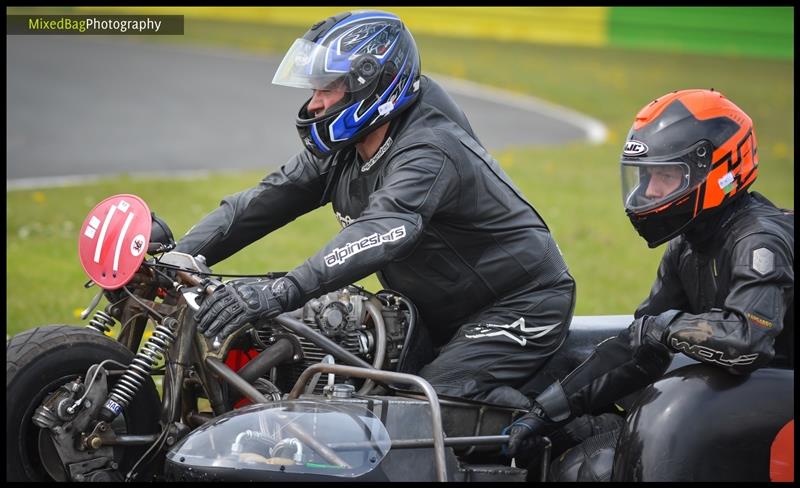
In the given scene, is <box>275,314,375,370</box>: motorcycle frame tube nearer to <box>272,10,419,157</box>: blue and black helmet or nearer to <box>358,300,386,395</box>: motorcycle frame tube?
<box>358,300,386,395</box>: motorcycle frame tube

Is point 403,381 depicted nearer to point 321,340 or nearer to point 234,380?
point 321,340

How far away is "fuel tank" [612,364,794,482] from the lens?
4188 millimetres

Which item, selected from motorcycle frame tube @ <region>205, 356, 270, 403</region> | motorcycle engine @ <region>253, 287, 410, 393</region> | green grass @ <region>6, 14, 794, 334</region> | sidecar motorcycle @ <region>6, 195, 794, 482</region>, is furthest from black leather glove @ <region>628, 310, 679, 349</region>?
green grass @ <region>6, 14, 794, 334</region>

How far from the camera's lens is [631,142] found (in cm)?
473

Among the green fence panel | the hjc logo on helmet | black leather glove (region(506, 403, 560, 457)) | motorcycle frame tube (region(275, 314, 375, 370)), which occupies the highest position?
the hjc logo on helmet

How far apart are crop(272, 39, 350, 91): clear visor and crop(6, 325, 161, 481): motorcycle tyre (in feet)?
4.14

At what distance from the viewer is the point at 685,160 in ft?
15.0

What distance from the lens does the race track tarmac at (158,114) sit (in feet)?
47.6

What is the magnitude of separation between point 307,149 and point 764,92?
655 inches

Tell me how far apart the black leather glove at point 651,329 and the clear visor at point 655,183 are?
487 mm

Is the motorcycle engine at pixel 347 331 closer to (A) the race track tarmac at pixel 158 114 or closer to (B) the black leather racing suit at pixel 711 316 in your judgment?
(B) the black leather racing suit at pixel 711 316

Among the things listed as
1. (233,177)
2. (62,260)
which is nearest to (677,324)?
(62,260)

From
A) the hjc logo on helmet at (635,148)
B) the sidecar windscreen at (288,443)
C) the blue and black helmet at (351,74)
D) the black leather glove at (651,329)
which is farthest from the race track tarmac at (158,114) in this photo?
the black leather glove at (651,329)

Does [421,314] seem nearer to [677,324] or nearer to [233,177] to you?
[677,324]
